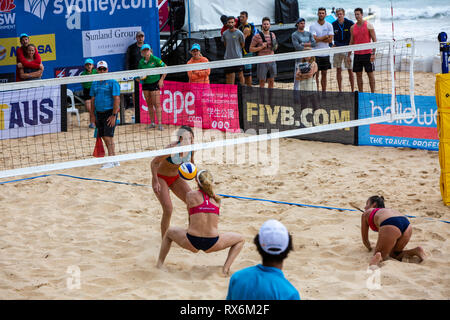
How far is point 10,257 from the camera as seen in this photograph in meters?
6.27

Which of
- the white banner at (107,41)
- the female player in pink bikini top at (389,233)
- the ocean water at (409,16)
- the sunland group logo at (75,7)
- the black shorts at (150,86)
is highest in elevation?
the ocean water at (409,16)

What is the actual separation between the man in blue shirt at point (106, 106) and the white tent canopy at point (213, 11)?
18.9 ft

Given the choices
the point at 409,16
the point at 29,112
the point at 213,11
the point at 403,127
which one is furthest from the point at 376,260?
the point at 409,16

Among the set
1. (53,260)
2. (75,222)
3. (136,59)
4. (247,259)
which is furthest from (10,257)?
(136,59)

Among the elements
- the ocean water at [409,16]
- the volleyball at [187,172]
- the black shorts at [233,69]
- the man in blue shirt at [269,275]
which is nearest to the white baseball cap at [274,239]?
the man in blue shirt at [269,275]

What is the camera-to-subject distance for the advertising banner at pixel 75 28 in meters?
12.2

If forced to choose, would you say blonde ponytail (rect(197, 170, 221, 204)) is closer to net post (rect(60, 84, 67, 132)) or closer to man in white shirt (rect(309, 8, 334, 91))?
net post (rect(60, 84, 67, 132))

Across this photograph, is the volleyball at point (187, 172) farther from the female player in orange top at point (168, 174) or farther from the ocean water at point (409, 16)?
the ocean water at point (409, 16)

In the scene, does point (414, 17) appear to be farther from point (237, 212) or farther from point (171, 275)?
point (171, 275)

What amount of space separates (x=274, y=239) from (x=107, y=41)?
428 inches

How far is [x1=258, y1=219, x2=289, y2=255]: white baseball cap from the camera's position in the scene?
312 centimetres

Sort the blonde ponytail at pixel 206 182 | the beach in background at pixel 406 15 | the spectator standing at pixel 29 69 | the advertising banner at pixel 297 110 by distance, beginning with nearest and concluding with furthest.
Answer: the blonde ponytail at pixel 206 182 → the advertising banner at pixel 297 110 → the spectator standing at pixel 29 69 → the beach in background at pixel 406 15

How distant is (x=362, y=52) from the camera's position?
1176 cm

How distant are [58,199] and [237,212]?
2.59m
